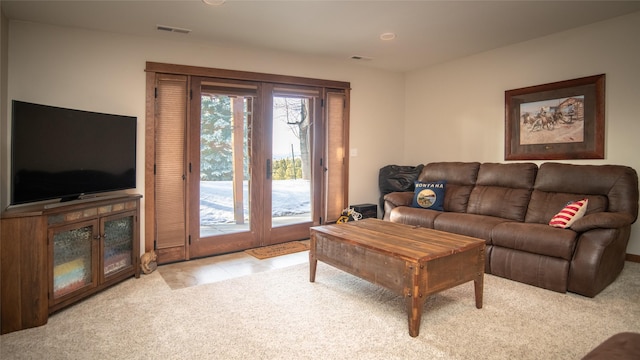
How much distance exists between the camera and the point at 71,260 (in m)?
2.74

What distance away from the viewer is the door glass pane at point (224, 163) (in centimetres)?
411

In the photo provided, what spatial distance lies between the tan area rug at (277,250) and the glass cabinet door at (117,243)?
1327mm

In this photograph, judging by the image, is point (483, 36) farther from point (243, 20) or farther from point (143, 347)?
point (143, 347)

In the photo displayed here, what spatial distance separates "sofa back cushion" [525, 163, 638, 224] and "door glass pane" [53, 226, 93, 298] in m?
4.07

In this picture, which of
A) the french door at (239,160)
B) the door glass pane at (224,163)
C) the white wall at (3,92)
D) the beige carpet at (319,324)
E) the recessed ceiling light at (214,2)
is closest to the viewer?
the beige carpet at (319,324)

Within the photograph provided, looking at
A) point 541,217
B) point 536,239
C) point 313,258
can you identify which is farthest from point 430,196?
point 313,258

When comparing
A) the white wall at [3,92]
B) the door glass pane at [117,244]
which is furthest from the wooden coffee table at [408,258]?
the white wall at [3,92]

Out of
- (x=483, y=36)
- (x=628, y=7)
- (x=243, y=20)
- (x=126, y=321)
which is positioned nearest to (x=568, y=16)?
(x=628, y=7)

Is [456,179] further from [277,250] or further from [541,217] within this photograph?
[277,250]

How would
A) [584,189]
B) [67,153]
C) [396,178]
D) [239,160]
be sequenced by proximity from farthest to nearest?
[396,178] < [239,160] < [584,189] < [67,153]

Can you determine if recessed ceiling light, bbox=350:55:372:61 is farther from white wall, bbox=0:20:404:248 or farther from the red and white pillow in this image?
the red and white pillow

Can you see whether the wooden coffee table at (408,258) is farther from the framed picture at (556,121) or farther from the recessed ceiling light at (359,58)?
the recessed ceiling light at (359,58)

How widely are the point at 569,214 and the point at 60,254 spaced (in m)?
4.19

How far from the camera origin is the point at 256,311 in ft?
8.56
